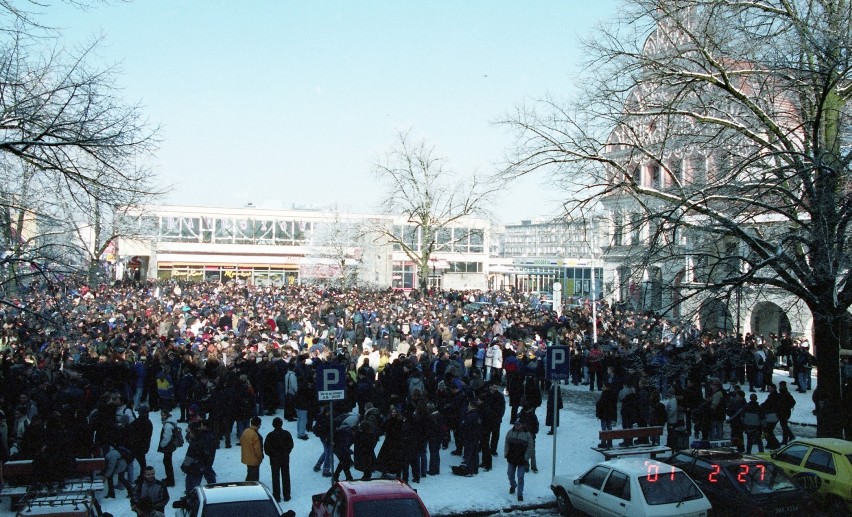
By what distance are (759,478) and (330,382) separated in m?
6.44

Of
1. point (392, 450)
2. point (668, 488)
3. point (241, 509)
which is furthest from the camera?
point (392, 450)

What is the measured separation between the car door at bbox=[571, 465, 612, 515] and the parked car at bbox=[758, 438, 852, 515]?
2.71 m

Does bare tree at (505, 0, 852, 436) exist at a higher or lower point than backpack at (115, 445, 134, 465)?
higher

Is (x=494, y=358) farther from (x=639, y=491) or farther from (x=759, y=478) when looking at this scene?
(x=639, y=491)

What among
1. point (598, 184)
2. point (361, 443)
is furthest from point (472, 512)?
point (598, 184)

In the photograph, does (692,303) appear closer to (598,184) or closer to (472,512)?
(598,184)

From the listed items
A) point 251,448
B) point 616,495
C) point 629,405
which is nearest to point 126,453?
point 251,448

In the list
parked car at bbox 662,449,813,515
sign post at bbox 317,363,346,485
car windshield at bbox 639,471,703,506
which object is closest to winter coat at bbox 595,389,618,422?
parked car at bbox 662,449,813,515

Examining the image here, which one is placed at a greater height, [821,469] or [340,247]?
[340,247]

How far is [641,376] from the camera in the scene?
1691cm

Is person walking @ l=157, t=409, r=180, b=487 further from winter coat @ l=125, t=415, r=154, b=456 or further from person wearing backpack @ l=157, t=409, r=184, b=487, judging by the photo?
winter coat @ l=125, t=415, r=154, b=456

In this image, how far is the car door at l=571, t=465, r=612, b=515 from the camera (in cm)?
1080

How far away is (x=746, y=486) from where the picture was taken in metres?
10.3

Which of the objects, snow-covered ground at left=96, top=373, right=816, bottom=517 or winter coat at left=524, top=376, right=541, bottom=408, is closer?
snow-covered ground at left=96, top=373, right=816, bottom=517
